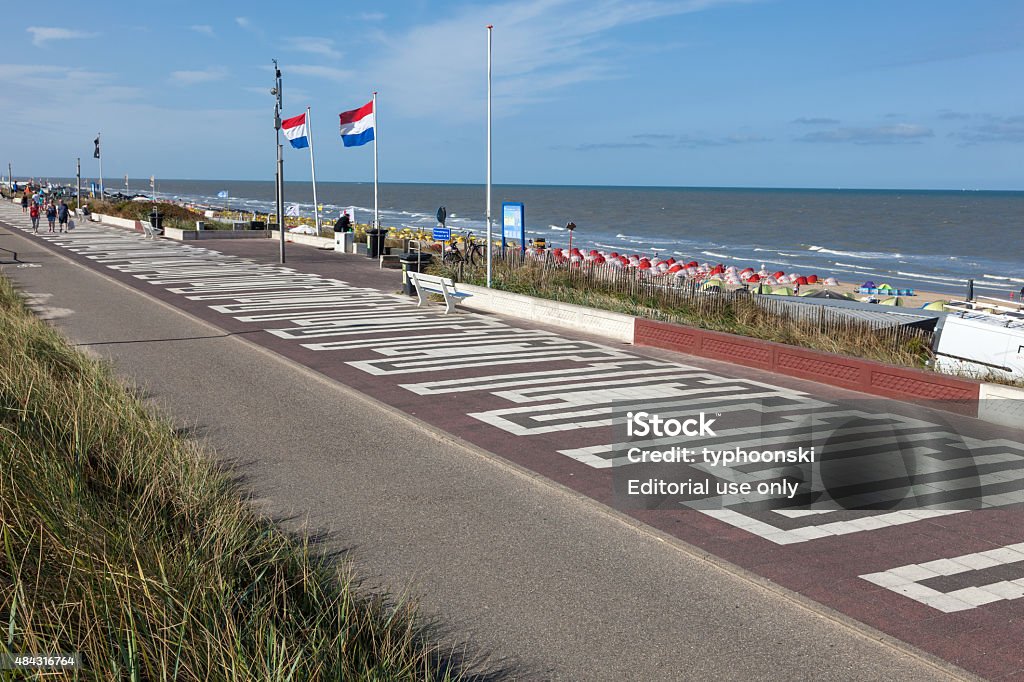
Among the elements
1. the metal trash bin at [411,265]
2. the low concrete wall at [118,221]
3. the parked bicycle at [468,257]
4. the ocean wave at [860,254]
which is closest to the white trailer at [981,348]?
the metal trash bin at [411,265]

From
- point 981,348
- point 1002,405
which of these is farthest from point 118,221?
point 1002,405

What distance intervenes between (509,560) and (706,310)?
1074cm

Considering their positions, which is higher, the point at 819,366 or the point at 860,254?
the point at 819,366

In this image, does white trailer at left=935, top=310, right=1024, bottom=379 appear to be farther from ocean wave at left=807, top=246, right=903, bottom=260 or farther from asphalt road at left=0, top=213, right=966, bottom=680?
ocean wave at left=807, top=246, right=903, bottom=260

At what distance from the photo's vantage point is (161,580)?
4574mm

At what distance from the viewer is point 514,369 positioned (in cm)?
1310

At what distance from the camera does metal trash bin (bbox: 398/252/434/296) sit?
22.4 metres

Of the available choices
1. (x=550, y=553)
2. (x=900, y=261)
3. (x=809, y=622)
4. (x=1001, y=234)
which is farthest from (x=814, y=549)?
(x=1001, y=234)

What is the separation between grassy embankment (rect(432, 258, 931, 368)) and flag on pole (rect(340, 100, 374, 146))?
37.1ft

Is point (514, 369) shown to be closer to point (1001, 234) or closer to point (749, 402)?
point (749, 402)

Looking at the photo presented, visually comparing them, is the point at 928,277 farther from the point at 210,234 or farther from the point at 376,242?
the point at 210,234

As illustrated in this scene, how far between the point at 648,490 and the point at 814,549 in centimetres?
163

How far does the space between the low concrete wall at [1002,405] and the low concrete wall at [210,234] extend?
38.5 meters
